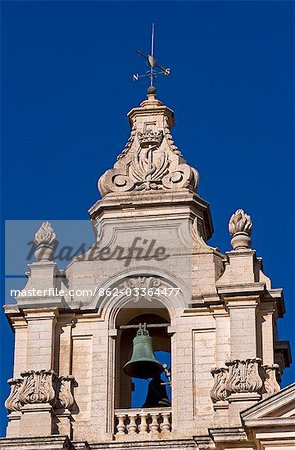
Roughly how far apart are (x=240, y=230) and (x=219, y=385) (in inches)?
103

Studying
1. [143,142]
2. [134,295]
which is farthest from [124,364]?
[143,142]

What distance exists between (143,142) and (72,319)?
11.3 ft

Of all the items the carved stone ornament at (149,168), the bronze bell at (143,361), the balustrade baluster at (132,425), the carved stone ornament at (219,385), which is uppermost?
the carved stone ornament at (149,168)

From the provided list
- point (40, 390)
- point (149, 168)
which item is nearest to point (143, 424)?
point (40, 390)

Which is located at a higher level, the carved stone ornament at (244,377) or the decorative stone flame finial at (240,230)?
the decorative stone flame finial at (240,230)

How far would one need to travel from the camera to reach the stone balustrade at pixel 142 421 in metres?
33.5

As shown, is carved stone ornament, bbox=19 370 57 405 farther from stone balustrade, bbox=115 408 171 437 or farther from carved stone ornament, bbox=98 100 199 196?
carved stone ornament, bbox=98 100 199 196

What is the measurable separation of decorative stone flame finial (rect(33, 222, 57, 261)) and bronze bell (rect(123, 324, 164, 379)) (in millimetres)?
1886

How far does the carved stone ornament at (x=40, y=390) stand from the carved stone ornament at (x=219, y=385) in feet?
7.08

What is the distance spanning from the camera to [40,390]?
33.4 meters

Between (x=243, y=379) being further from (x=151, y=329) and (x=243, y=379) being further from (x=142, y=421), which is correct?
(x=151, y=329)

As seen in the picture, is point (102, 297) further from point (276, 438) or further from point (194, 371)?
point (276, 438)

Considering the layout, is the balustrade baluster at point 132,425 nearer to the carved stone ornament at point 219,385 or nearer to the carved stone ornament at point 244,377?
the carved stone ornament at point 219,385

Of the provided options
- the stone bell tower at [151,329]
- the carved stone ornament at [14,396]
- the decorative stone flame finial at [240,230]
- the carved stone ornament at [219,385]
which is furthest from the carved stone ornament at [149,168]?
the carved stone ornament at [14,396]
